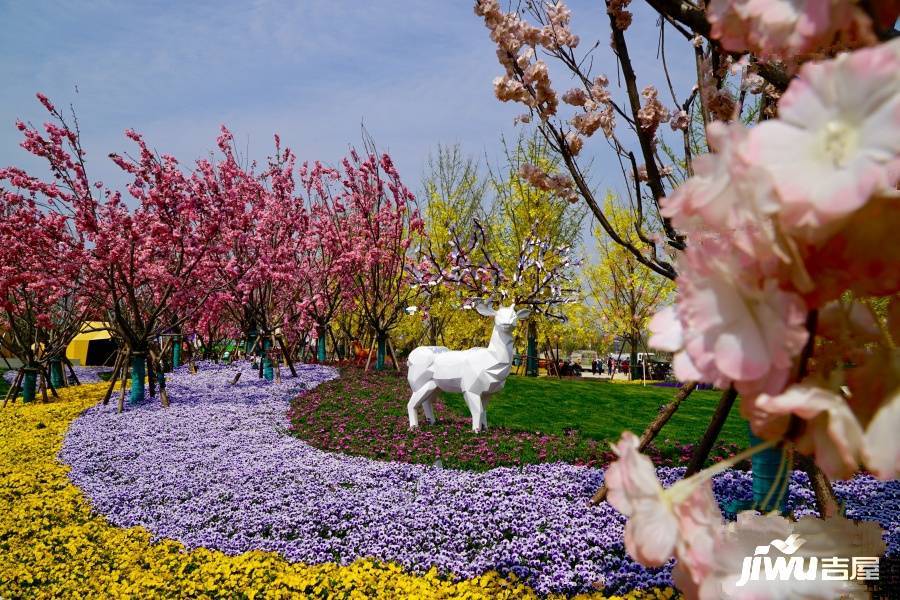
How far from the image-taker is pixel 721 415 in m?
1.71

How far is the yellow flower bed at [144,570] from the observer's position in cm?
444

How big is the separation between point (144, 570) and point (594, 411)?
8.41 meters

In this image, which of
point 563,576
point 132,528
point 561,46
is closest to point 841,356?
point 561,46

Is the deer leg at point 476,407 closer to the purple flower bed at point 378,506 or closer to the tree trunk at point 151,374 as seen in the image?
the purple flower bed at point 378,506

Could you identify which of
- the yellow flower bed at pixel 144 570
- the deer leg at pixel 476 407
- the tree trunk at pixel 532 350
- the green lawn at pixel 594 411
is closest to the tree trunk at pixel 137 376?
the yellow flower bed at pixel 144 570

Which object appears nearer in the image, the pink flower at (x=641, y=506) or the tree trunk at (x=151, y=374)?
the pink flower at (x=641, y=506)

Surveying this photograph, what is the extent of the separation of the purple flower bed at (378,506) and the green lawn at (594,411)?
9.49 feet

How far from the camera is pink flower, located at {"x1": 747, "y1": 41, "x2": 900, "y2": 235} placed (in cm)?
48

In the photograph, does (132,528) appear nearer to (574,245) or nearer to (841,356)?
(841,356)

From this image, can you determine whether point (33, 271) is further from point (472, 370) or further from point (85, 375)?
point (472, 370)

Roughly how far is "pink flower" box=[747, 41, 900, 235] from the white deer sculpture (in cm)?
843

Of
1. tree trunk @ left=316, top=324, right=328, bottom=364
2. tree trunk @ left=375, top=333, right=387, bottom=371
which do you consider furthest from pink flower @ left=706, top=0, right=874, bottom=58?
tree trunk @ left=316, top=324, right=328, bottom=364

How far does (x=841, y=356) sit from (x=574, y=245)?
2537 centimetres

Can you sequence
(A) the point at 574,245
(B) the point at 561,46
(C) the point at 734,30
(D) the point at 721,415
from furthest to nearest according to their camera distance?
1. (A) the point at 574,245
2. (B) the point at 561,46
3. (D) the point at 721,415
4. (C) the point at 734,30
